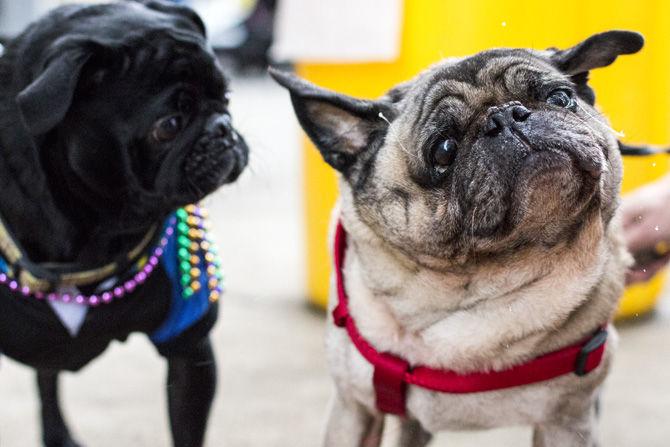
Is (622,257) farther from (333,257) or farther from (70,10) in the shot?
(70,10)

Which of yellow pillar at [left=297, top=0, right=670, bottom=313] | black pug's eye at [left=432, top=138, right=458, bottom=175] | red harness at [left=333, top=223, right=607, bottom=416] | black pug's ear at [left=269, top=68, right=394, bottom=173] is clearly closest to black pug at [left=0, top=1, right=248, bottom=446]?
black pug's ear at [left=269, top=68, right=394, bottom=173]

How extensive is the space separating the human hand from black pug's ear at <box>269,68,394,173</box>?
583mm

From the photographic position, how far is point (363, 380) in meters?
1.73

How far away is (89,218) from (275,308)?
65.8 inches

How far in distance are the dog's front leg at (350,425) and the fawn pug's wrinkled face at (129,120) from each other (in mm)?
465

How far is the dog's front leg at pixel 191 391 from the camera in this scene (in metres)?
1.86

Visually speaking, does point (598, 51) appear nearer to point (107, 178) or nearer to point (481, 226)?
point (481, 226)

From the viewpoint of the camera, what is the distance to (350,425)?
1.81 meters

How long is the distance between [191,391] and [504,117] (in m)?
0.81

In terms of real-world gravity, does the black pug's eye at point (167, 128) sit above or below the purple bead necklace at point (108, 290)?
above

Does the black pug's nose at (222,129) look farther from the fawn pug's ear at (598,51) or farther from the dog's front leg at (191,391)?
the fawn pug's ear at (598,51)

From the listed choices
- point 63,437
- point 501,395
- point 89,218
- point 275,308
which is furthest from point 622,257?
point 275,308

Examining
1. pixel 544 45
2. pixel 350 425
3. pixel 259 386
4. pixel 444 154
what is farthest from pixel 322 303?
pixel 444 154

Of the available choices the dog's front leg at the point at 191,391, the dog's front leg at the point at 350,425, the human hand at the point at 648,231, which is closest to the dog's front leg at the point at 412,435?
the dog's front leg at the point at 350,425
